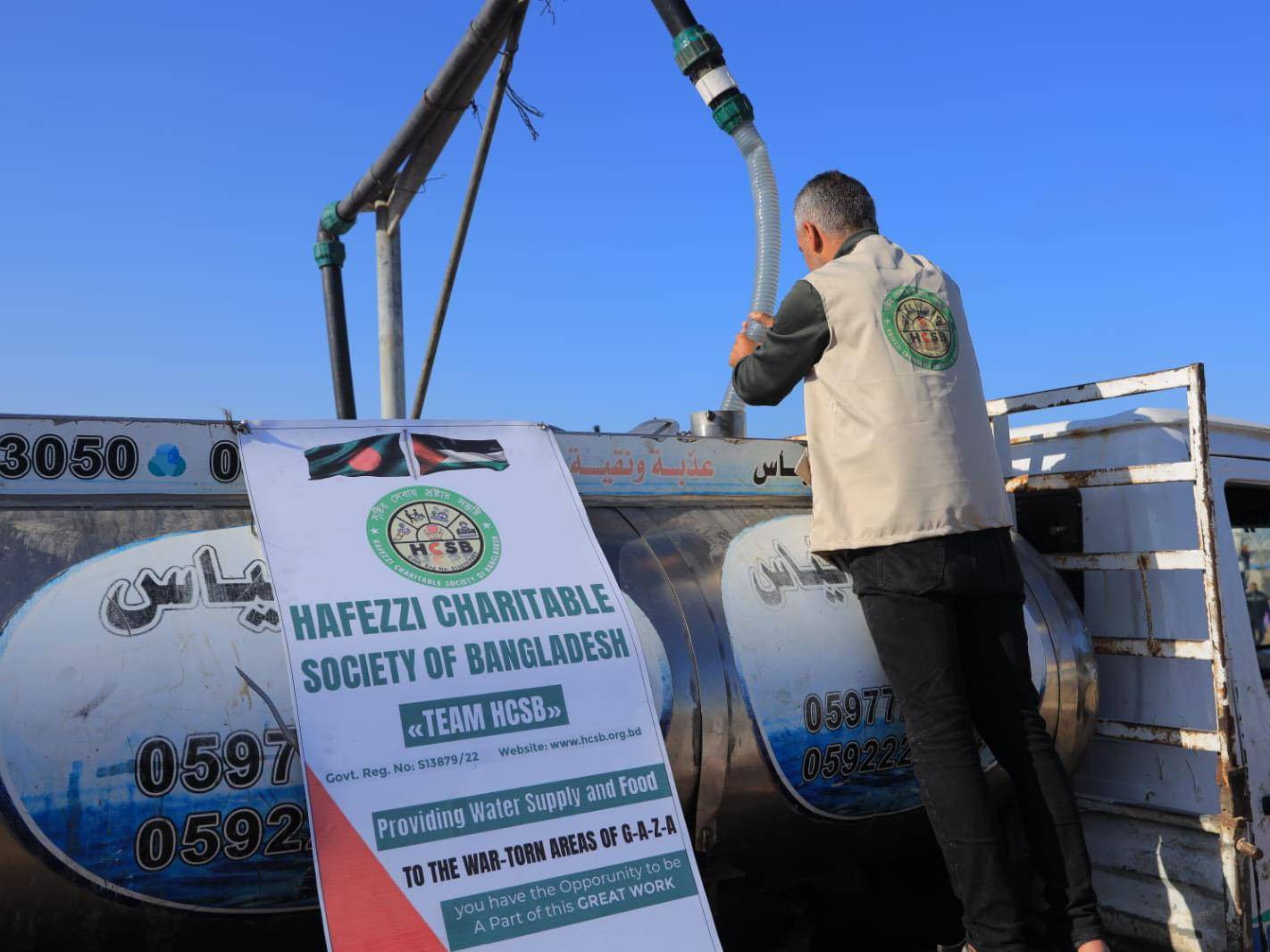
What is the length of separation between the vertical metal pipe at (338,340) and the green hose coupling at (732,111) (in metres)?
4.09

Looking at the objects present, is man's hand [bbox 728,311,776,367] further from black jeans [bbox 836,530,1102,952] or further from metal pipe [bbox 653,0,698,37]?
metal pipe [bbox 653,0,698,37]

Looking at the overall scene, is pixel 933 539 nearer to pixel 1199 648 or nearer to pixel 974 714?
pixel 974 714

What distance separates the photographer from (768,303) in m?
4.30

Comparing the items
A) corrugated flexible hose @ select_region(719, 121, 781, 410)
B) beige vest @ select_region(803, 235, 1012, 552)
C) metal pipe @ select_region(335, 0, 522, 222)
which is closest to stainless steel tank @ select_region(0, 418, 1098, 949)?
beige vest @ select_region(803, 235, 1012, 552)

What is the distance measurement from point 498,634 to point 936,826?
1.17 meters

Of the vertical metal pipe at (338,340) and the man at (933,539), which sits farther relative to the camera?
the vertical metal pipe at (338,340)

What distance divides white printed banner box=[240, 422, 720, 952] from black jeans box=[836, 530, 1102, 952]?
673 millimetres

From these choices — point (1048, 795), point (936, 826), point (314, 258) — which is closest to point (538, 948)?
point (936, 826)

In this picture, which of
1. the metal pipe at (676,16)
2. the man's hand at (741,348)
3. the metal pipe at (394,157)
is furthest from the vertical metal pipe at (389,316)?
the man's hand at (741,348)

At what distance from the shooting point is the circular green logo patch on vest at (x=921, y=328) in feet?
9.28

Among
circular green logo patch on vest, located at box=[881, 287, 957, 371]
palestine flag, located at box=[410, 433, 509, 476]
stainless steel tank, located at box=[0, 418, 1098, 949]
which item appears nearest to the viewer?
stainless steel tank, located at box=[0, 418, 1098, 949]

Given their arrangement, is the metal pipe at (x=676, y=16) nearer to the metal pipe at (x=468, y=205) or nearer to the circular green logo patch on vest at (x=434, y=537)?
the metal pipe at (x=468, y=205)

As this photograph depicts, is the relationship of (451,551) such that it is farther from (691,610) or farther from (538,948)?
(538,948)

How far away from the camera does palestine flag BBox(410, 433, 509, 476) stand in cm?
269
